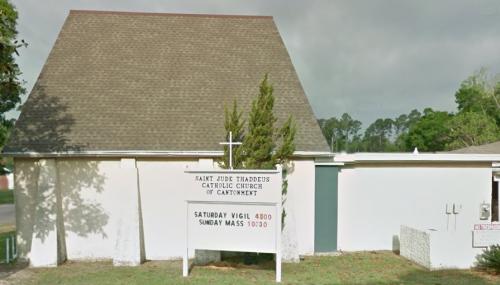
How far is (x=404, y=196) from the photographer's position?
1412cm

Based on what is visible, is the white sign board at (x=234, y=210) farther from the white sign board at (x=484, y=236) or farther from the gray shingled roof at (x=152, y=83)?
the white sign board at (x=484, y=236)

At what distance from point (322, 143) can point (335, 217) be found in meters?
2.57

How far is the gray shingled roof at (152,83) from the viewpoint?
42.2 feet

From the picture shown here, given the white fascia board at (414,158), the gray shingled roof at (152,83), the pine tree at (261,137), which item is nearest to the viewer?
the pine tree at (261,137)

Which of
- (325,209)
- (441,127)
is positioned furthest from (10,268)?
(441,127)

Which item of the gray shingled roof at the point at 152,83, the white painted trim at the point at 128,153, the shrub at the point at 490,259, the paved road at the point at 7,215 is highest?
the gray shingled roof at the point at 152,83

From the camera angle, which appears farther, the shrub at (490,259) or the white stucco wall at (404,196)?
the white stucco wall at (404,196)

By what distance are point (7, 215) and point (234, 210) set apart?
960 inches

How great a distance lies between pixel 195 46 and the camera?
618 inches

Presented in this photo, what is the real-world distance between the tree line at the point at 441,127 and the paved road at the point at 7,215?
19768 mm

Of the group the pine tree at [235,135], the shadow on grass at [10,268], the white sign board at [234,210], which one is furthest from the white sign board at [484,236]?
the shadow on grass at [10,268]

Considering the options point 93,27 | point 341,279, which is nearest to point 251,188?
point 341,279

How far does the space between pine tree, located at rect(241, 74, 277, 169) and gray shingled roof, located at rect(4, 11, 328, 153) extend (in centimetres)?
170

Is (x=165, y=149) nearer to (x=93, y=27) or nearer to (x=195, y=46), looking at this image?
(x=195, y=46)
